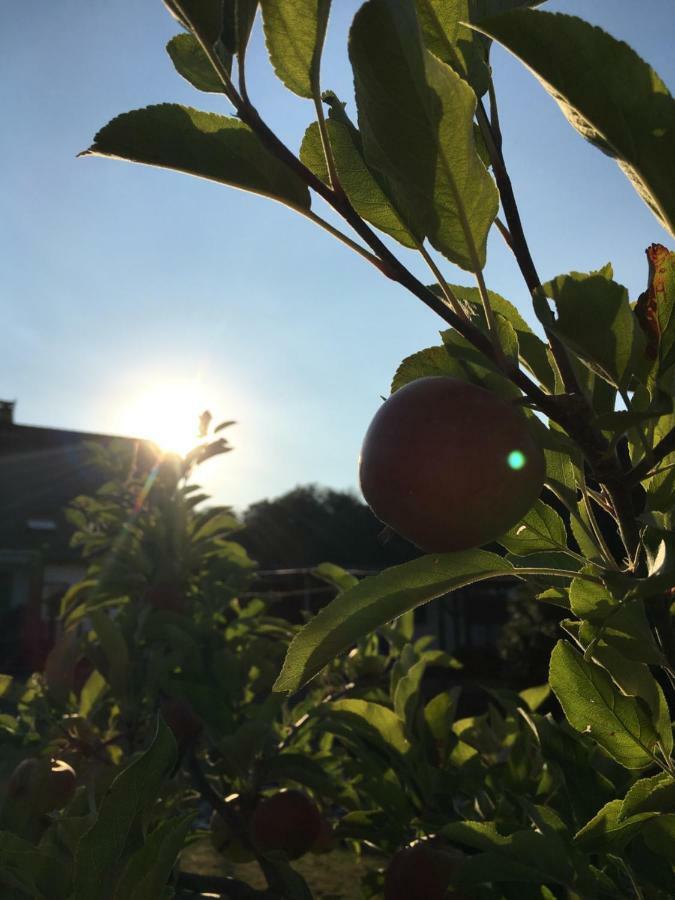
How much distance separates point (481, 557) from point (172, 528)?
2.43 m

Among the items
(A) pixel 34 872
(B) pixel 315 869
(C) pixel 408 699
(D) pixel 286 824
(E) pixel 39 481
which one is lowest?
(B) pixel 315 869

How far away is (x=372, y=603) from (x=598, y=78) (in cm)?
42

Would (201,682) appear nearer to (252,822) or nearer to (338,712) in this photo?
(252,822)

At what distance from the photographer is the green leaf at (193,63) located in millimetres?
700

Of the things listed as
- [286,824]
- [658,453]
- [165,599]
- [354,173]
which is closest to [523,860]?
[658,453]

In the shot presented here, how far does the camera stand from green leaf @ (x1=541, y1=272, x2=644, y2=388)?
617 millimetres

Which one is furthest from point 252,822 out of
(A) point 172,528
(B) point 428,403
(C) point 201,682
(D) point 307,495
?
(D) point 307,495

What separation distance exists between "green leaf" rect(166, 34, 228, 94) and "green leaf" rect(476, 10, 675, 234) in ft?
0.87

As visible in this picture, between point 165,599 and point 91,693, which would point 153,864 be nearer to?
point 91,693

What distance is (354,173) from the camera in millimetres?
743

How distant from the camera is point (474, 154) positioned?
0.60 meters

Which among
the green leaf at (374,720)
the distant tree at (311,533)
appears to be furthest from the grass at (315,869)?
the distant tree at (311,533)

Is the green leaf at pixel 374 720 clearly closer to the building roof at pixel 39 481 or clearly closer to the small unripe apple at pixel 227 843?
the small unripe apple at pixel 227 843

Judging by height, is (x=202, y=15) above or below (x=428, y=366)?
above
